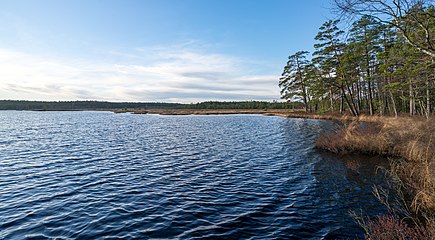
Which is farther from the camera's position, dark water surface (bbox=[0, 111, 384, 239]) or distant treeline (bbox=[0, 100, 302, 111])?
distant treeline (bbox=[0, 100, 302, 111])

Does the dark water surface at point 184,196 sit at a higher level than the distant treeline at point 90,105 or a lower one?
lower

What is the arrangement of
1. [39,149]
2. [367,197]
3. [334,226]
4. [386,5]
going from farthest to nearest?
[39,149] → [367,197] → [386,5] → [334,226]

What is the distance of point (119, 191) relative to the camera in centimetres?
919

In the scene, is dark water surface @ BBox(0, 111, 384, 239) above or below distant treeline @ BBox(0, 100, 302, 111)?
below

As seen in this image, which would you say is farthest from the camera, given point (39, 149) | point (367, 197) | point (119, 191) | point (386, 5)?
point (39, 149)

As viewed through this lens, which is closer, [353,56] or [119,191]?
[119,191]

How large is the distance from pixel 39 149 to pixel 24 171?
6840 millimetres

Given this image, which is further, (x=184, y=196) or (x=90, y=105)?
(x=90, y=105)

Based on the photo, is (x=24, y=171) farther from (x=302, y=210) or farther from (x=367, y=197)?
(x=367, y=197)

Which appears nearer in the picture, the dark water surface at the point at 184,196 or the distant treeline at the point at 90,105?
the dark water surface at the point at 184,196

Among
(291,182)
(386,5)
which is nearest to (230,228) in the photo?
(291,182)

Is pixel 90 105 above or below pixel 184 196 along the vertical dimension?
above

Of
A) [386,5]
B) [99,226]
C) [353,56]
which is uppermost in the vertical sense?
[353,56]

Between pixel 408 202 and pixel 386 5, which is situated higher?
pixel 386 5
